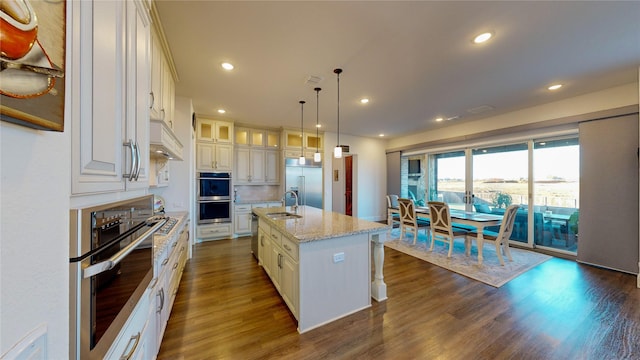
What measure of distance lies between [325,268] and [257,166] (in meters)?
3.88

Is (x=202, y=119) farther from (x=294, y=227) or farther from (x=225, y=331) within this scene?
(x=225, y=331)

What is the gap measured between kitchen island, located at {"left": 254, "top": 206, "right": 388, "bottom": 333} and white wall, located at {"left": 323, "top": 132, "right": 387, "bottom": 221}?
4.44 metres

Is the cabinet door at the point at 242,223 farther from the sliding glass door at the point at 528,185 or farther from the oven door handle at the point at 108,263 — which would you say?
the sliding glass door at the point at 528,185

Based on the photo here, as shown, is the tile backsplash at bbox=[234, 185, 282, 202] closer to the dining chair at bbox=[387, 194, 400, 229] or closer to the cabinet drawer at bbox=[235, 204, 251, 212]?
the cabinet drawer at bbox=[235, 204, 251, 212]

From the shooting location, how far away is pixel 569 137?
3.85 m

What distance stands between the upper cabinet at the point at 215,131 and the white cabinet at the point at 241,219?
59.2 inches

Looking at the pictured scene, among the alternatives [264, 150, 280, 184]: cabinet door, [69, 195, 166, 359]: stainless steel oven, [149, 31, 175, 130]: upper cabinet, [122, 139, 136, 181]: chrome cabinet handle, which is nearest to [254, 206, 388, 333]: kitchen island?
[69, 195, 166, 359]: stainless steel oven

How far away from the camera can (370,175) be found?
7.04 metres

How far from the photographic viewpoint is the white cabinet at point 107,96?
2.25 ft

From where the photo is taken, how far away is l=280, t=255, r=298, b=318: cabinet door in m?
2.03

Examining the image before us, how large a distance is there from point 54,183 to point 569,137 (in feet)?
19.6

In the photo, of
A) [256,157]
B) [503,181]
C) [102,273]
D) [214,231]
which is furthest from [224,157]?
[503,181]

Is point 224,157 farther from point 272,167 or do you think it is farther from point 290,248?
point 290,248

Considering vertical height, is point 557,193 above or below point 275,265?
above
